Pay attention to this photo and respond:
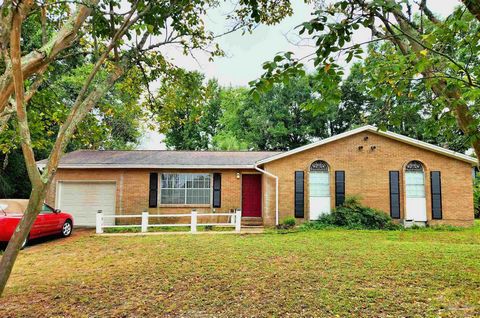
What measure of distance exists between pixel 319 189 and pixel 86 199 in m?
11.0

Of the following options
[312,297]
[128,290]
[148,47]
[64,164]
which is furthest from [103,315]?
[64,164]

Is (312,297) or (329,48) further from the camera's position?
(312,297)

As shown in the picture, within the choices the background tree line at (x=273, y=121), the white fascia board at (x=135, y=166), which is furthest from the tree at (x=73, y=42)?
the background tree line at (x=273, y=121)

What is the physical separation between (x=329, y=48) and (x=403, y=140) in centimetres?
1233

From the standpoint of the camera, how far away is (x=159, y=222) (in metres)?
14.3

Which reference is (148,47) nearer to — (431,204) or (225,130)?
(431,204)

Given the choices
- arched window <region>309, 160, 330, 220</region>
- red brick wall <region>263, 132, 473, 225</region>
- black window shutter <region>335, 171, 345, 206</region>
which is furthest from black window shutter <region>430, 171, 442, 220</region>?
arched window <region>309, 160, 330, 220</region>

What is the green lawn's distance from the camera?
454cm

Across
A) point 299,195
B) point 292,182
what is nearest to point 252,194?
point 292,182

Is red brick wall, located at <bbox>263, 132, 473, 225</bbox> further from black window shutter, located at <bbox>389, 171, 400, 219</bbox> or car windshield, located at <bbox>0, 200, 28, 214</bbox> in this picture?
car windshield, located at <bbox>0, 200, 28, 214</bbox>

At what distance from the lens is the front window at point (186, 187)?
14.6 meters

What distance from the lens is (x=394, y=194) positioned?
527 inches

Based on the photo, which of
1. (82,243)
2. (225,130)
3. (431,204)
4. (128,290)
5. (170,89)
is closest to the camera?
(128,290)

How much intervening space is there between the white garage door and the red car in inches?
103
